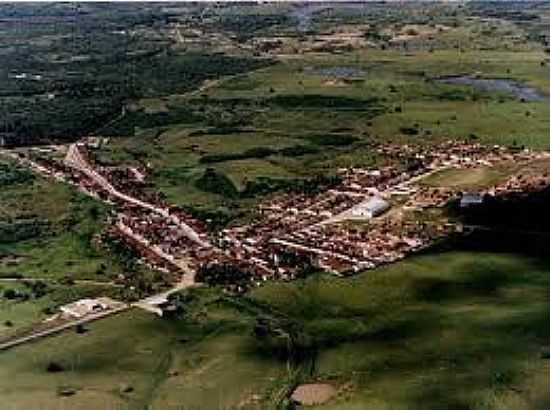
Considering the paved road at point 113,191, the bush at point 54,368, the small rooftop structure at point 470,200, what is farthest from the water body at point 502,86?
the bush at point 54,368

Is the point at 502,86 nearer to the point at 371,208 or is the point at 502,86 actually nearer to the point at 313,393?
the point at 371,208

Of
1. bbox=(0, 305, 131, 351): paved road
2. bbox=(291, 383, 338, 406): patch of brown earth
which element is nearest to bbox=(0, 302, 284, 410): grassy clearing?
bbox=(0, 305, 131, 351): paved road

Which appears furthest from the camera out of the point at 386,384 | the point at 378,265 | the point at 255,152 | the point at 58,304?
the point at 255,152

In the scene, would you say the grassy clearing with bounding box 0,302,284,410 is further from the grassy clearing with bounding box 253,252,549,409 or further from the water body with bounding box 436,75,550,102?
the water body with bounding box 436,75,550,102

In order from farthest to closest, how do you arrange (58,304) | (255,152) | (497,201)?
(255,152) → (497,201) → (58,304)

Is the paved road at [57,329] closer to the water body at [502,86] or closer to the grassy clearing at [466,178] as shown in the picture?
the grassy clearing at [466,178]

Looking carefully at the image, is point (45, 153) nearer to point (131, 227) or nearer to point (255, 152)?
point (255, 152)

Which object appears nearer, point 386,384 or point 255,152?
point 386,384

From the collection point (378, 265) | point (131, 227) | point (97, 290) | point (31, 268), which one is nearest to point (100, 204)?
point (131, 227)
